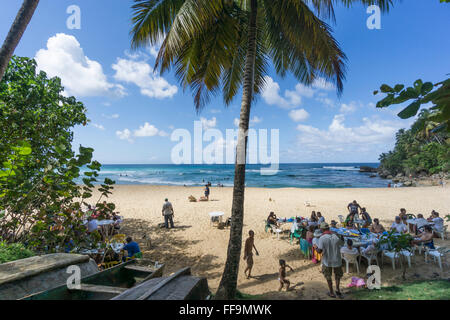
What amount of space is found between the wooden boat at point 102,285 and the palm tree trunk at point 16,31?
361 cm

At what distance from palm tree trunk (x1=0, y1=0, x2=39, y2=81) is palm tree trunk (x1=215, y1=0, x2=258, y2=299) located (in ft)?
14.3

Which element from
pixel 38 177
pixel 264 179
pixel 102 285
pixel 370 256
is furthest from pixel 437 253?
pixel 264 179

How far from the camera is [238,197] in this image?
14.2 ft

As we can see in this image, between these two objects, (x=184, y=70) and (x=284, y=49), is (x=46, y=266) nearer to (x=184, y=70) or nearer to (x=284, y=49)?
(x=184, y=70)

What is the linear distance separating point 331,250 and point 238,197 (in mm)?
2463

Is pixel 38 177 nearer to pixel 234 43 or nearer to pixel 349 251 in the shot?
pixel 234 43

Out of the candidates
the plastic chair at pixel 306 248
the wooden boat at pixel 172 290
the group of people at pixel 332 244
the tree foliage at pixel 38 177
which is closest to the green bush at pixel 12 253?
the tree foliage at pixel 38 177

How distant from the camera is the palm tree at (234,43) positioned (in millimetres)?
4281

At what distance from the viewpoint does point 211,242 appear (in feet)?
26.6

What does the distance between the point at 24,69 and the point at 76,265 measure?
23.6 feet

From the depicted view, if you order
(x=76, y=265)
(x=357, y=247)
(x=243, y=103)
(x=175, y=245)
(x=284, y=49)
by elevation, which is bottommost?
(x=175, y=245)

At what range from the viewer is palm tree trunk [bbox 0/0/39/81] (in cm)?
322

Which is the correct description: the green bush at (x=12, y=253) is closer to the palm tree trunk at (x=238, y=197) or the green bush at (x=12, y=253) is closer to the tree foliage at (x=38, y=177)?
the tree foliage at (x=38, y=177)
